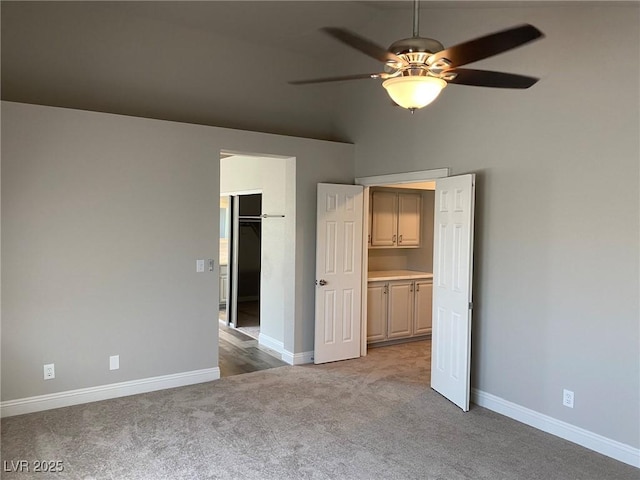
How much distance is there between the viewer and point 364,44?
8.18 feet

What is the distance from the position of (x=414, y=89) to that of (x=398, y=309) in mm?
4204

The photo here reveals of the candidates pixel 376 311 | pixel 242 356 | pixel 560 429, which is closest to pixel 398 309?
pixel 376 311

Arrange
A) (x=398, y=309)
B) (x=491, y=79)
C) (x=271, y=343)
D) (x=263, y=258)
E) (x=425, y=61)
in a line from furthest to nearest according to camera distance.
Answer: (x=263, y=258) → (x=398, y=309) → (x=271, y=343) → (x=491, y=79) → (x=425, y=61)

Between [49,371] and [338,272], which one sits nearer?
[49,371]

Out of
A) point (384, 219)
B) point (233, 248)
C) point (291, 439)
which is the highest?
point (384, 219)

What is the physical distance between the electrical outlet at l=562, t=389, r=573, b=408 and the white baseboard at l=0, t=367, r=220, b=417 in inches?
125

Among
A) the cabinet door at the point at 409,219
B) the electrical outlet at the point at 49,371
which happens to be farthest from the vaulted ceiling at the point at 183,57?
the electrical outlet at the point at 49,371

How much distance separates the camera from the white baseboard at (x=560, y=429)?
3279 millimetres

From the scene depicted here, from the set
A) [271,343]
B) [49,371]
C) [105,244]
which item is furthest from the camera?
[271,343]

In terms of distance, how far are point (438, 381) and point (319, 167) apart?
2670 mm

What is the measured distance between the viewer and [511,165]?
4.00 m

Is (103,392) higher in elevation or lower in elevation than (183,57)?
lower

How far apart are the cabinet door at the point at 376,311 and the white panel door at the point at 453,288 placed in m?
1.45

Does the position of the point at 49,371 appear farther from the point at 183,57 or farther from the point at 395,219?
the point at 395,219
